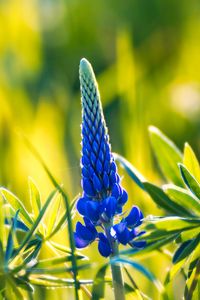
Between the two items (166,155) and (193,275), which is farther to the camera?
(166,155)

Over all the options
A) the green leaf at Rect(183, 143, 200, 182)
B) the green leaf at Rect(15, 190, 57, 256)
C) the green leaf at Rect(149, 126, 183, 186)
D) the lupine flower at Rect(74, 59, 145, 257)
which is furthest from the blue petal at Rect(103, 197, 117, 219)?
the green leaf at Rect(149, 126, 183, 186)

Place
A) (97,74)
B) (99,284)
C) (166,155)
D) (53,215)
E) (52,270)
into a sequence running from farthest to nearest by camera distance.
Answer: (97,74) < (166,155) < (53,215) < (99,284) < (52,270)

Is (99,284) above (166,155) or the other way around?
the other way around

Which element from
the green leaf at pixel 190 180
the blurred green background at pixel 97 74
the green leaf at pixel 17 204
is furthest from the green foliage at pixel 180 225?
the blurred green background at pixel 97 74

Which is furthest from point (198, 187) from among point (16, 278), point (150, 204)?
point (150, 204)

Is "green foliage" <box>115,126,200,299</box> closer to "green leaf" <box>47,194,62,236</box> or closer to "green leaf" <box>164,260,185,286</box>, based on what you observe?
"green leaf" <box>164,260,185,286</box>

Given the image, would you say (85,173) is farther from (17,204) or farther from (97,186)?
(17,204)

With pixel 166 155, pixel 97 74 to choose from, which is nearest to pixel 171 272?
pixel 166 155
